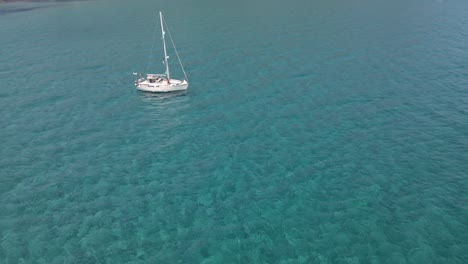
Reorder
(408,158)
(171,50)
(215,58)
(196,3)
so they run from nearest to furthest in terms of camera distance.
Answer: (408,158), (215,58), (171,50), (196,3)

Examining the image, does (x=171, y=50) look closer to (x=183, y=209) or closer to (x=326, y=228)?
(x=183, y=209)

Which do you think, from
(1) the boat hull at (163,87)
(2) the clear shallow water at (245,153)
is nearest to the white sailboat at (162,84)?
(1) the boat hull at (163,87)

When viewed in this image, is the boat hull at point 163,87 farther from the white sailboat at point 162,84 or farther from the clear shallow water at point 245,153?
the clear shallow water at point 245,153

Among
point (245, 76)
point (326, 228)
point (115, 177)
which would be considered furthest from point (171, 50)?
point (326, 228)

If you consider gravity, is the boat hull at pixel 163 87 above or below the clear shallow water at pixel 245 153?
above

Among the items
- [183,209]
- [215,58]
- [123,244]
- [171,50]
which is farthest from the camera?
[171,50]

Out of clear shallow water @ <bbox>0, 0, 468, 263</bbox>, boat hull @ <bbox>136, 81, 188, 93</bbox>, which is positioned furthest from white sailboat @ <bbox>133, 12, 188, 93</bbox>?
clear shallow water @ <bbox>0, 0, 468, 263</bbox>
